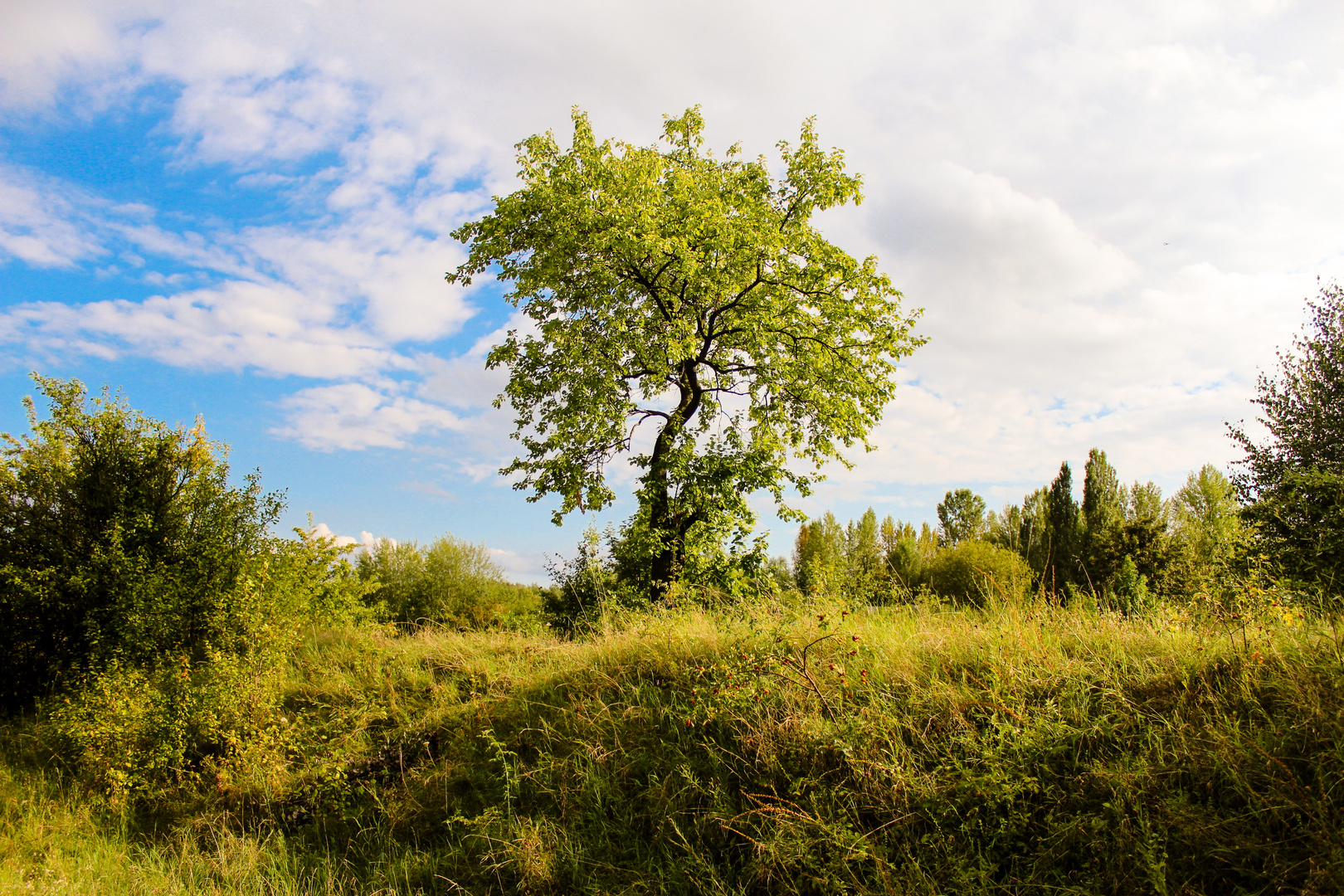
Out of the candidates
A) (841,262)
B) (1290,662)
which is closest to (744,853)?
(1290,662)

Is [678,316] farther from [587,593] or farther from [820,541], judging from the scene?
[820,541]

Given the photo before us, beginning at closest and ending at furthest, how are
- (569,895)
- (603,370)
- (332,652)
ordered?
(569,895)
(332,652)
(603,370)

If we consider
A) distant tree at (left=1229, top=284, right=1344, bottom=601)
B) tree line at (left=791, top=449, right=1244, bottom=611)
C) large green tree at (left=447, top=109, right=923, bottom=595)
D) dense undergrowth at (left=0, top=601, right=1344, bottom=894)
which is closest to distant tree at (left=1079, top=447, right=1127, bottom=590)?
tree line at (left=791, top=449, right=1244, bottom=611)

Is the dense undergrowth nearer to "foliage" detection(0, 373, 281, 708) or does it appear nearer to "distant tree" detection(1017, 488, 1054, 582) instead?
"foliage" detection(0, 373, 281, 708)

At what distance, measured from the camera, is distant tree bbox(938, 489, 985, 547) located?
232 ft

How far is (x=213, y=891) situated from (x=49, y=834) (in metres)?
3.88

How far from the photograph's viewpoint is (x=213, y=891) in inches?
216

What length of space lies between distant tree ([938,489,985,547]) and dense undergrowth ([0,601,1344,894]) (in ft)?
231

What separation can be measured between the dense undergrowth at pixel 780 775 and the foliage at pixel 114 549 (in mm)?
1473

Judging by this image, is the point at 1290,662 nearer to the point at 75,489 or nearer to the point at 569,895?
the point at 569,895

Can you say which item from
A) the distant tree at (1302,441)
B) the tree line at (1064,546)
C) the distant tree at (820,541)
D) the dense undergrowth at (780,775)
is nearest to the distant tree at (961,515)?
the tree line at (1064,546)

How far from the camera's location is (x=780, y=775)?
4.80m

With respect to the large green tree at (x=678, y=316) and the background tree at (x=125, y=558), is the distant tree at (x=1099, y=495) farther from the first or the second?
the background tree at (x=125, y=558)

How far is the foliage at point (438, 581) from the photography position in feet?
125
